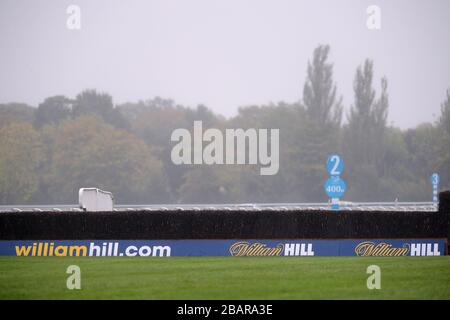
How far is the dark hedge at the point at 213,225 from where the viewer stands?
2086 cm

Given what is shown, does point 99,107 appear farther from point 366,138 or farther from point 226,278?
point 226,278

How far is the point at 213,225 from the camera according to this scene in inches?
838

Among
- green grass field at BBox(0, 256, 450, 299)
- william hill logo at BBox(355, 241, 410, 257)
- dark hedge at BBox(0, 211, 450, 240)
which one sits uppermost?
dark hedge at BBox(0, 211, 450, 240)

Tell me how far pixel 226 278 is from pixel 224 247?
6.26 metres

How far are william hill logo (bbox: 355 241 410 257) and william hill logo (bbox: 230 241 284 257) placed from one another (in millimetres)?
2167

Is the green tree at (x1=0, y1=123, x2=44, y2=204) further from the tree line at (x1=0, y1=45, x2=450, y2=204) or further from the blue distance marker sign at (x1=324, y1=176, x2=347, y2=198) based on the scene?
the blue distance marker sign at (x1=324, y1=176, x2=347, y2=198)

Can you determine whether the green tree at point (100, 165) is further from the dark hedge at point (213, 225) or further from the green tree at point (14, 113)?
the dark hedge at point (213, 225)

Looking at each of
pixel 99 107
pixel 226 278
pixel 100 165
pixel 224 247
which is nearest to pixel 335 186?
pixel 224 247

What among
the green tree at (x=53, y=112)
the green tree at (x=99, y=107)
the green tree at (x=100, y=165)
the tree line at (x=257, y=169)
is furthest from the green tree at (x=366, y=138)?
the green tree at (x=53, y=112)

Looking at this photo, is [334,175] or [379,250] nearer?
[379,250]

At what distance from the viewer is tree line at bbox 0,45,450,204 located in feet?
183

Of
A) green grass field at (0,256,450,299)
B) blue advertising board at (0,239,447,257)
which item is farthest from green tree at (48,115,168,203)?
green grass field at (0,256,450,299)
